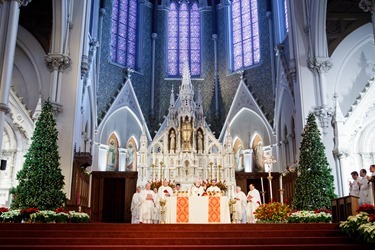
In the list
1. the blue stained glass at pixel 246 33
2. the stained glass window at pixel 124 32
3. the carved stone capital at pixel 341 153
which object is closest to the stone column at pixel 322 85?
the carved stone capital at pixel 341 153

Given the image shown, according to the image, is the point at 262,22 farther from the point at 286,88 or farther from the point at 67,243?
the point at 67,243

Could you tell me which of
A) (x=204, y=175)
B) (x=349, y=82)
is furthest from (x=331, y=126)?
(x=204, y=175)

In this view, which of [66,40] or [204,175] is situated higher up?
[66,40]

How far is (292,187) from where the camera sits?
23.0 meters

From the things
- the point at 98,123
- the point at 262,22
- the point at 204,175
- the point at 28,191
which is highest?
the point at 262,22

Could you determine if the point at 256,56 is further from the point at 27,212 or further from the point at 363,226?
the point at 363,226

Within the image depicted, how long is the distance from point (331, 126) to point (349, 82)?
351 centimetres

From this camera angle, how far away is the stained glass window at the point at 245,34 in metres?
31.9

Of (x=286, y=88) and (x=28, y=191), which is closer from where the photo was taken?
(x=28, y=191)

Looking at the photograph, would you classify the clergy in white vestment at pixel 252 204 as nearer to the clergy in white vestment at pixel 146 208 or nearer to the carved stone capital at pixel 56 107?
the clergy in white vestment at pixel 146 208

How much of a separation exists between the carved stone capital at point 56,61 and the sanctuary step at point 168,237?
33.7 ft

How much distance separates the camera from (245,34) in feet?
108

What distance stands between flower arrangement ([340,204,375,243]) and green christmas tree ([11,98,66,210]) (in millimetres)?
9614

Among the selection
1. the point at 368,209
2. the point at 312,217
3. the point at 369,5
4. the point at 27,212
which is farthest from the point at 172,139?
the point at 368,209
